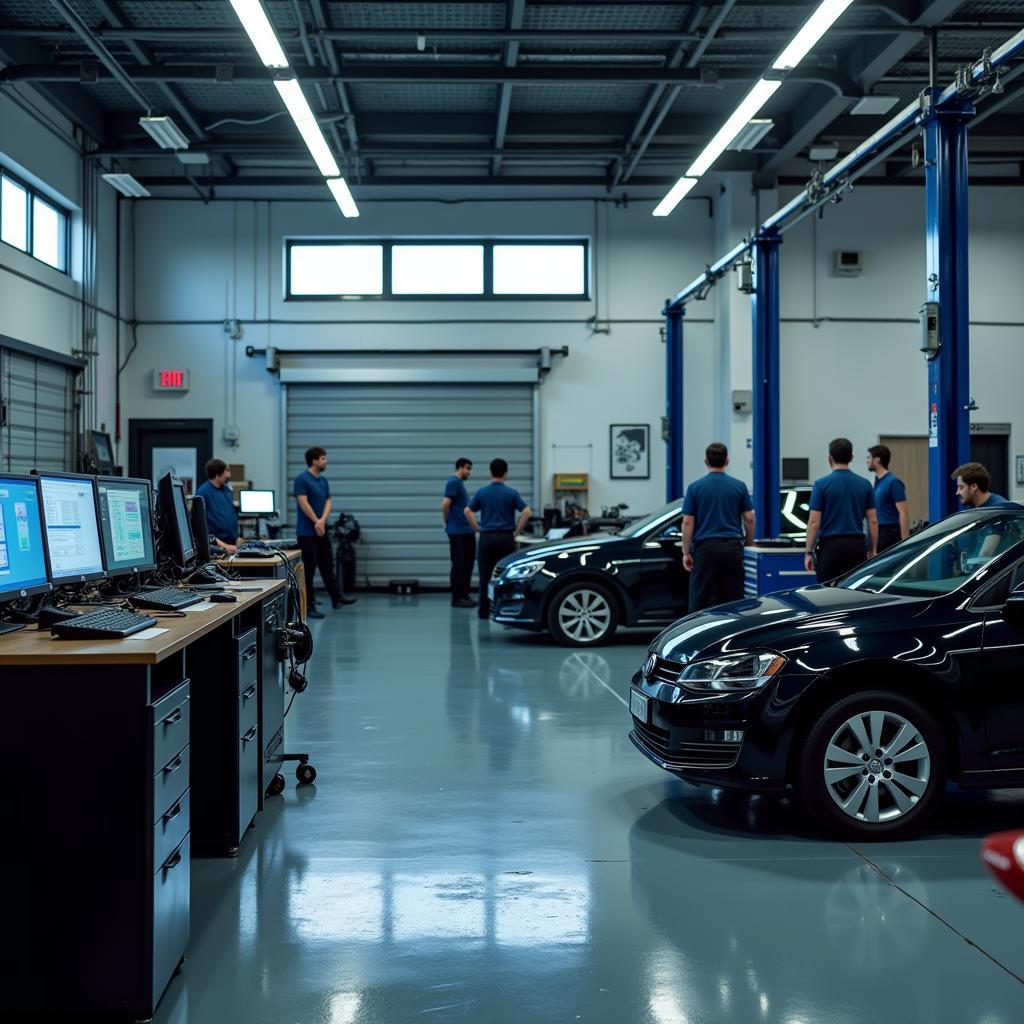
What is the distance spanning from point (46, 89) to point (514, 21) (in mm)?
5223

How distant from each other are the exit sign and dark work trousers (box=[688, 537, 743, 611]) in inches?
370

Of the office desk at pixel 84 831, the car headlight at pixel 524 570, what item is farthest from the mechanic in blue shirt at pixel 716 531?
the office desk at pixel 84 831

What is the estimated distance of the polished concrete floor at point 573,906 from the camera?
2822 millimetres

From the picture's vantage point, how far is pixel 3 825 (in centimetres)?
267

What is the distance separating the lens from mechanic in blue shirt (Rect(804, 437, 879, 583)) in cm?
804

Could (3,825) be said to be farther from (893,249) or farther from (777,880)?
(893,249)

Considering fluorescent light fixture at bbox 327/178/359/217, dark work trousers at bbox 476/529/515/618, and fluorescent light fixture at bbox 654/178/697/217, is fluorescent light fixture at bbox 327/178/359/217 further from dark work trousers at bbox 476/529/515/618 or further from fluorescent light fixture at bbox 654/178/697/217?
dark work trousers at bbox 476/529/515/618

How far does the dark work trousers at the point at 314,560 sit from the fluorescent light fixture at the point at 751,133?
5903 mm

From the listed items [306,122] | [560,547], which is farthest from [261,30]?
[560,547]

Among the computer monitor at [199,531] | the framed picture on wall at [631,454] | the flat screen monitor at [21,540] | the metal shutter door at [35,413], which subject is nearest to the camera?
the flat screen monitor at [21,540]

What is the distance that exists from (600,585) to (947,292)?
3966 millimetres

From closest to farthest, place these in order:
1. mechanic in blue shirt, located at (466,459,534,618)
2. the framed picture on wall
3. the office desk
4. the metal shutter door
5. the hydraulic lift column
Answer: the office desk, the hydraulic lift column, the metal shutter door, mechanic in blue shirt, located at (466,459,534,618), the framed picture on wall

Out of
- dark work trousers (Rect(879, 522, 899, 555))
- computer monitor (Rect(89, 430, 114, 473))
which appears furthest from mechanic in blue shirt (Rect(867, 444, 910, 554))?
computer monitor (Rect(89, 430, 114, 473))

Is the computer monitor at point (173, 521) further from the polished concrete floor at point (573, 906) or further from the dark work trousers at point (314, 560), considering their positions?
the dark work trousers at point (314, 560)
